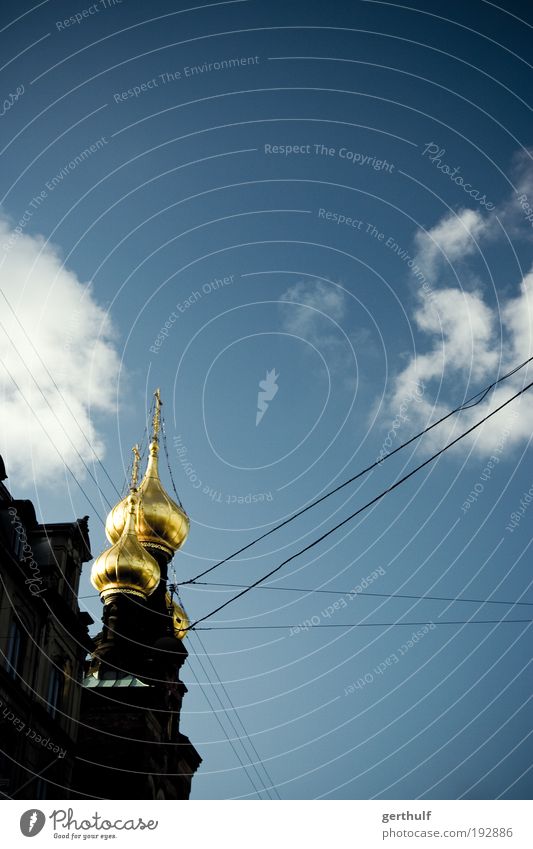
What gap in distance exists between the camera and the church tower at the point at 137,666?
37750 millimetres

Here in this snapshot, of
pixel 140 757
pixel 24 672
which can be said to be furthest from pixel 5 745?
pixel 140 757

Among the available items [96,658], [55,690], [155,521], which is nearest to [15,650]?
[55,690]

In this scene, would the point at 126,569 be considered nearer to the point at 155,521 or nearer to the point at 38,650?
the point at 155,521
